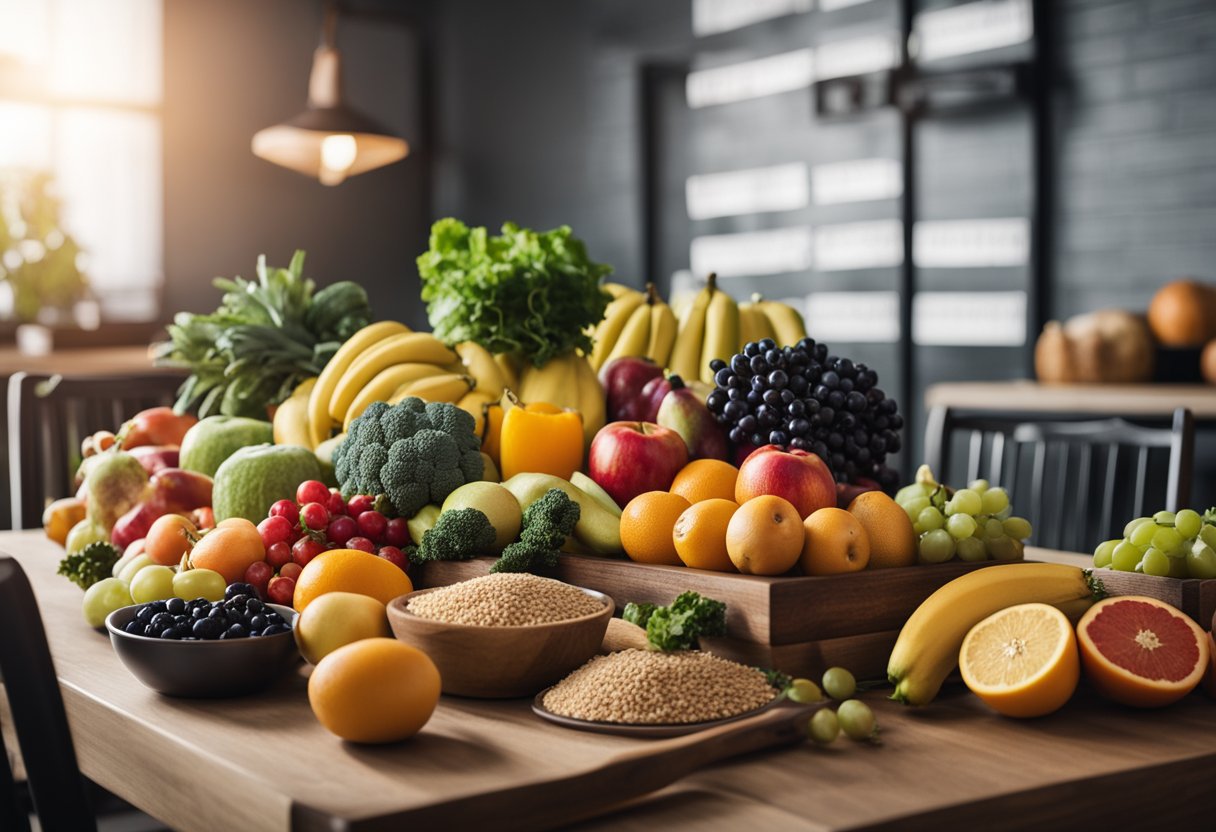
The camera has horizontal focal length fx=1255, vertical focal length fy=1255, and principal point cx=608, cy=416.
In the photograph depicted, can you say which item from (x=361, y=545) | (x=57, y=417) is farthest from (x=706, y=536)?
(x=57, y=417)

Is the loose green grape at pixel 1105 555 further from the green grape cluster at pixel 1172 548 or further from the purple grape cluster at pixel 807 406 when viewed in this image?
the purple grape cluster at pixel 807 406

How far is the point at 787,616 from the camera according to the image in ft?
3.70

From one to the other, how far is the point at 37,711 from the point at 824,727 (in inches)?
23.3

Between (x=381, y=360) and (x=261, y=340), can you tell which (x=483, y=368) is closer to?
(x=381, y=360)

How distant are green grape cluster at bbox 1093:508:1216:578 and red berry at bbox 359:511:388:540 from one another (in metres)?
0.81

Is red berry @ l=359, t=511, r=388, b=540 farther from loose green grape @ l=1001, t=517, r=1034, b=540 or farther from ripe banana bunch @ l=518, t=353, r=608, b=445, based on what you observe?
loose green grape @ l=1001, t=517, r=1034, b=540

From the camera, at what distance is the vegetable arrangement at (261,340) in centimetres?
207

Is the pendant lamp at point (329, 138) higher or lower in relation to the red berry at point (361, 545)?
higher

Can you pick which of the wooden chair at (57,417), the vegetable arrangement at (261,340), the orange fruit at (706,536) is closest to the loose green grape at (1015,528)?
the orange fruit at (706,536)

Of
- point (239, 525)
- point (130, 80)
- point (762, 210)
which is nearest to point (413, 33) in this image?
point (130, 80)

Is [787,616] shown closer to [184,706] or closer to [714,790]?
[714,790]

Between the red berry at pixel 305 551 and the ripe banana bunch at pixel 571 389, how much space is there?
17.7 inches

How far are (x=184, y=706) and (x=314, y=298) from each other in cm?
118

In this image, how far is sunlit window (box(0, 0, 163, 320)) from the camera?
20.0 ft
